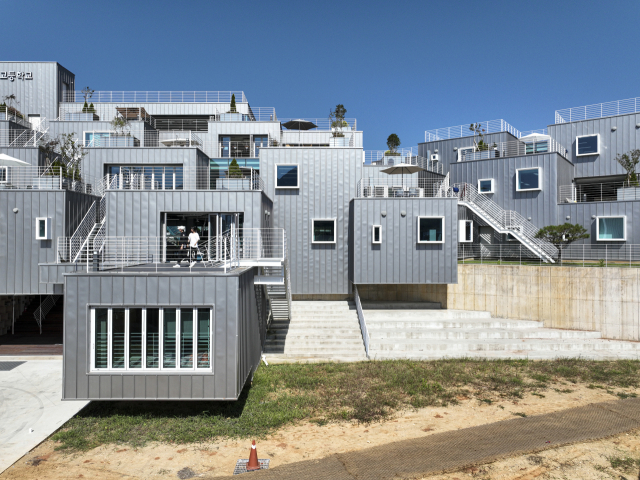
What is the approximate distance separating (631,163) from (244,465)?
28584 millimetres

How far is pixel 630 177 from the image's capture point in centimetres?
2516

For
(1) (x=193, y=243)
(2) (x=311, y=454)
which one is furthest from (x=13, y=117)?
(2) (x=311, y=454)

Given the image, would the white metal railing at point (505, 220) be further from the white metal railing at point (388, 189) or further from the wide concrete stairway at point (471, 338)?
the wide concrete stairway at point (471, 338)

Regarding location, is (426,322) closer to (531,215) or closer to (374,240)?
(374,240)

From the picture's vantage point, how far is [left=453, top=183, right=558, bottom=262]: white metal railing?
23.2 meters

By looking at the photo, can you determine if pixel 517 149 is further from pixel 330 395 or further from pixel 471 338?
pixel 330 395

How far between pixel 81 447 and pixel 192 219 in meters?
10.4

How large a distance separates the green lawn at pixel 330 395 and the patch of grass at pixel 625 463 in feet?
12.4

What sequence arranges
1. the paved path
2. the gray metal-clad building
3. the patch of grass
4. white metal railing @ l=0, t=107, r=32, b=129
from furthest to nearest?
white metal railing @ l=0, t=107, r=32, b=129
the gray metal-clad building
the patch of grass
the paved path

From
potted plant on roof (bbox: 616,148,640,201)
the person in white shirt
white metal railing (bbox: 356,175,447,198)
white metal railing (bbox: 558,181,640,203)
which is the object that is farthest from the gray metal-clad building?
potted plant on roof (bbox: 616,148,640,201)

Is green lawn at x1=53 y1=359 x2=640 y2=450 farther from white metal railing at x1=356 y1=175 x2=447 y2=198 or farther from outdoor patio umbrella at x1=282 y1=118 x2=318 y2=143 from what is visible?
outdoor patio umbrella at x1=282 y1=118 x2=318 y2=143

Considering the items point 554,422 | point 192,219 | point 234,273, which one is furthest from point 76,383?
point 554,422

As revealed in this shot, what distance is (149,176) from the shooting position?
71.6 feet

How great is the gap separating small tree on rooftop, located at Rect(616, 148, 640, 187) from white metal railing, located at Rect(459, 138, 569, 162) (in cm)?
342
